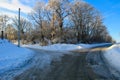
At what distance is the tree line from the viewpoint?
47.0 m

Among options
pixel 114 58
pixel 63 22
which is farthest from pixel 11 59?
pixel 63 22

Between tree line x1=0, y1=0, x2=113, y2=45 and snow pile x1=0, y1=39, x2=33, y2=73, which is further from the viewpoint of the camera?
tree line x1=0, y1=0, x2=113, y2=45

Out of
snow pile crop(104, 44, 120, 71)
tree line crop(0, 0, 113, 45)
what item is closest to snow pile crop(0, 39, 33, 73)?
snow pile crop(104, 44, 120, 71)

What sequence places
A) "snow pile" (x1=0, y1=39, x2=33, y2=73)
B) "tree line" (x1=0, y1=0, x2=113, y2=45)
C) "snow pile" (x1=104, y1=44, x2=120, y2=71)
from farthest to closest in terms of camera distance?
1. "tree line" (x1=0, y1=0, x2=113, y2=45)
2. "snow pile" (x1=104, y1=44, x2=120, y2=71)
3. "snow pile" (x1=0, y1=39, x2=33, y2=73)

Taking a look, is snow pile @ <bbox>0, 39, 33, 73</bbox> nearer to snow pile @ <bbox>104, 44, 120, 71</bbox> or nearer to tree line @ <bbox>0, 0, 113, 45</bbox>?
snow pile @ <bbox>104, 44, 120, 71</bbox>

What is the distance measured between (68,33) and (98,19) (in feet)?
64.8

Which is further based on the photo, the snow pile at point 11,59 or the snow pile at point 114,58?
the snow pile at point 114,58

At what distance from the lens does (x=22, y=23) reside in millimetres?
87812

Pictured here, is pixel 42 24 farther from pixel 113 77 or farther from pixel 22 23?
pixel 113 77

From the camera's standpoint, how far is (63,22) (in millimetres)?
47719

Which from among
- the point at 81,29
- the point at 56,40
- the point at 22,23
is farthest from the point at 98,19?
the point at 22,23

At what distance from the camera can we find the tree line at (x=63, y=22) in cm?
4700

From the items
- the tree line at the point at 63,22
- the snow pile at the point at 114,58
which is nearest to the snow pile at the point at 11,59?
the snow pile at the point at 114,58

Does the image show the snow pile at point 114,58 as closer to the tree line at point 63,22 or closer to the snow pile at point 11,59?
the snow pile at point 11,59
